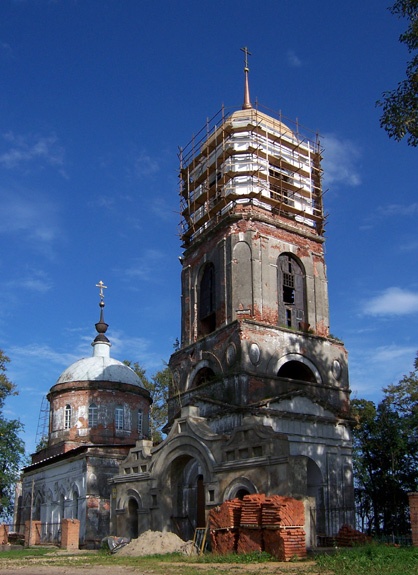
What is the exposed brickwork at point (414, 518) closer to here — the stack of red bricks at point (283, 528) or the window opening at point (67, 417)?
the stack of red bricks at point (283, 528)

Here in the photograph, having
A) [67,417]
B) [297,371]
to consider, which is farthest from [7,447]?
[297,371]

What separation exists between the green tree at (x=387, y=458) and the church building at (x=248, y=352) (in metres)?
5.58

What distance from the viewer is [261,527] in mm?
16969

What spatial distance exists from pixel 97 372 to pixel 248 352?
14.9 metres

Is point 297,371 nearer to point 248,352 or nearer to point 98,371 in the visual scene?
point 248,352

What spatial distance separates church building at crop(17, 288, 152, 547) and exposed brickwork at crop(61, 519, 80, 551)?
3015 mm

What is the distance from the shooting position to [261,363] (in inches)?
989

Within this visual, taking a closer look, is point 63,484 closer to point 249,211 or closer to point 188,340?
point 188,340

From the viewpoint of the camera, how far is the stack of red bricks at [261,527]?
16.4 metres

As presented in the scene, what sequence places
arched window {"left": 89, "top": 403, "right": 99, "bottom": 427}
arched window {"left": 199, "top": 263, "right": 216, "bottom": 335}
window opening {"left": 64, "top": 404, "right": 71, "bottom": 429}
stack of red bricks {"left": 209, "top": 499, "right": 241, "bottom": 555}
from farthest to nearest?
1. window opening {"left": 64, "top": 404, "right": 71, "bottom": 429}
2. arched window {"left": 89, "top": 403, "right": 99, "bottom": 427}
3. arched window {"left": 199, "top": 263, "right": 216, "bottom": 335}
4. stack of red bricks {"left": 209, "top": 499, "right": 241, "bottom": 555}

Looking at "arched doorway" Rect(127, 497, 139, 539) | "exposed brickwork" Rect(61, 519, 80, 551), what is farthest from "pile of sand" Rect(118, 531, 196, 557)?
"exposed brickwork" Rect(61, 519, 80, 551)

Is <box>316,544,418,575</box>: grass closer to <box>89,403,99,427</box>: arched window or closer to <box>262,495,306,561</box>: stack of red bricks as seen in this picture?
<box>262,495,306,561</box>: stack of red bricks

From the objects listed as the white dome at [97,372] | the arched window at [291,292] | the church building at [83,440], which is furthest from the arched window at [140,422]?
the arched window at [291,292]

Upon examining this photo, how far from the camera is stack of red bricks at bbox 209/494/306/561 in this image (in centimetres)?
1636
